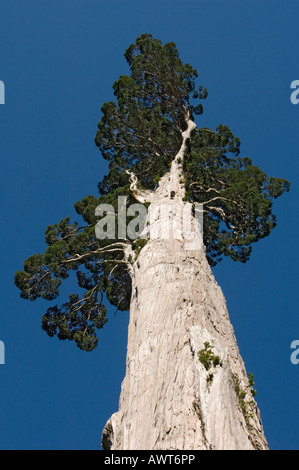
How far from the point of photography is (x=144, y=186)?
20984 mm

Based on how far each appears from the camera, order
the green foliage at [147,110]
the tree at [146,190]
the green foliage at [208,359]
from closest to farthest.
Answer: the green foliage at [208,359]
the tree at [146,190]
the green foliage at [147,110]

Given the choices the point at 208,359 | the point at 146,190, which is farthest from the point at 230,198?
the point at 208,359

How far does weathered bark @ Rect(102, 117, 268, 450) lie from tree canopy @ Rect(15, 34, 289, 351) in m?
2.07

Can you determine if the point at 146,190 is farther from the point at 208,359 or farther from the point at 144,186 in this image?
the point at 208,359

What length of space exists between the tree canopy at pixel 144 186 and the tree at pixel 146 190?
3 centimetres

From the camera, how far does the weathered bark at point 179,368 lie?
775 centimetres

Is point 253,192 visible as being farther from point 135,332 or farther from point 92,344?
point 135,332

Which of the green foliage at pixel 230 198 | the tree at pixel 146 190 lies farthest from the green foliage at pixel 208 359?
the green foliage at pixel 230 198

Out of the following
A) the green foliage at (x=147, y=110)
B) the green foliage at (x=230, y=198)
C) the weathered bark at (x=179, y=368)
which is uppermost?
the green foliage at (x=147, y=110)

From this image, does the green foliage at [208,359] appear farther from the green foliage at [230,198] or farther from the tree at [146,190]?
the green foliage at [230,198]

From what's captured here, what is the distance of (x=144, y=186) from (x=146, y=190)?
2.82 metres

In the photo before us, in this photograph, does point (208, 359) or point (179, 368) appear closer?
point (208, 359)
